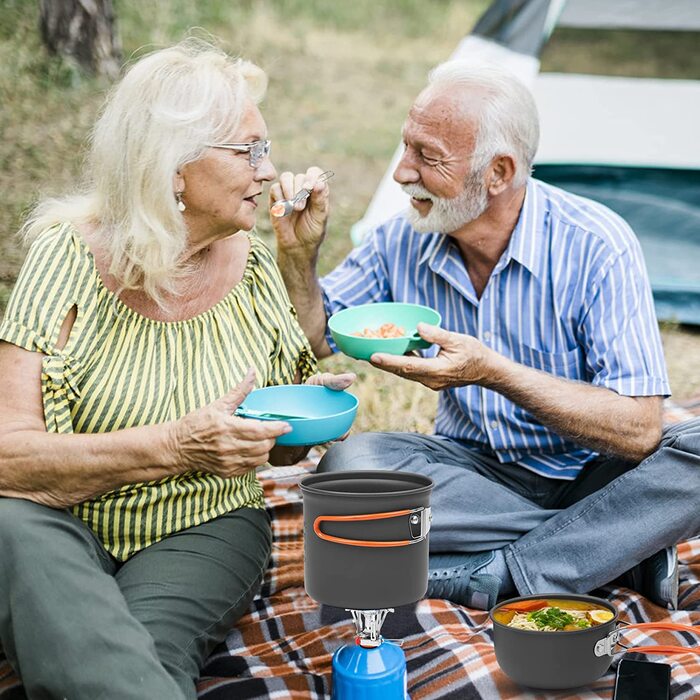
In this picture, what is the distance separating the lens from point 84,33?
7551 mm

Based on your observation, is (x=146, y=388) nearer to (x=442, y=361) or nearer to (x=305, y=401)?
(x=305, y=401)

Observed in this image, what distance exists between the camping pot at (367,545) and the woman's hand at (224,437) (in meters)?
0.20

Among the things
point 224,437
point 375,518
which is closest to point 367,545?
point 375,518

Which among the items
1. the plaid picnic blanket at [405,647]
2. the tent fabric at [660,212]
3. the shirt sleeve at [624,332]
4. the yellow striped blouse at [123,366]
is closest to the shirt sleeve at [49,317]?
the yellow striped blouse at [123,366]

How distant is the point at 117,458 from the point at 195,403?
33 centimetres

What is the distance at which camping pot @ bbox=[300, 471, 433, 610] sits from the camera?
231 cm

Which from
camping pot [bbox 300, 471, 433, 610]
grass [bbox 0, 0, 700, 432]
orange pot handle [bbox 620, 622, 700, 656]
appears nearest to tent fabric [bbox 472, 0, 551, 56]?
grass [bbox 0, 0, 700, 432]

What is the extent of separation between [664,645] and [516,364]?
2.81 feet

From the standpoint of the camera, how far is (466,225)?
3.34 metres

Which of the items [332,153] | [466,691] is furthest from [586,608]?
[332,153]

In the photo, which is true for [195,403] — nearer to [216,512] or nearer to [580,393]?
[216,512]

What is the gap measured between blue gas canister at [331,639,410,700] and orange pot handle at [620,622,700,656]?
2.41 feet

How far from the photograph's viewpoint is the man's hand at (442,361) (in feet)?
9.46

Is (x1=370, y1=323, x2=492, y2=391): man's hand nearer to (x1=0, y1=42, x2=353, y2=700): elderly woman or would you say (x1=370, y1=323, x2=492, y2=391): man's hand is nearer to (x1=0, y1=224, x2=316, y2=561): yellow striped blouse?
(x1=0, y1=42, x2=353, y2=700): elderly woman
